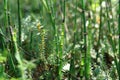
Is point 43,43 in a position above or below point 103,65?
above

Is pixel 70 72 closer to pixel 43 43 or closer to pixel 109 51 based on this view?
pixel 43 43

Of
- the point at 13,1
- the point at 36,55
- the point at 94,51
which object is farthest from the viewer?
the point at 13,1

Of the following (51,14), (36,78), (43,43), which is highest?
(51,14)

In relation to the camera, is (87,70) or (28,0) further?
(28,0)

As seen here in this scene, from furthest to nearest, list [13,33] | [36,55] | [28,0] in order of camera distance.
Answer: [28,0] < [36,55] < [13,33]

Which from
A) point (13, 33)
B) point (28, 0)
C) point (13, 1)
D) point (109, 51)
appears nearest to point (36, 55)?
point (13, 33)

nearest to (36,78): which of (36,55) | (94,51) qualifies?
(36,55)

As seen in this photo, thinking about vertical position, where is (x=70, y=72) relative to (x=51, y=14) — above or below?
below

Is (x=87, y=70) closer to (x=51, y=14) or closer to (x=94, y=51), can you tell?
(x=51, y=14)

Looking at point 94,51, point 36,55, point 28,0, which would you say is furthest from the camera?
point 28,0
